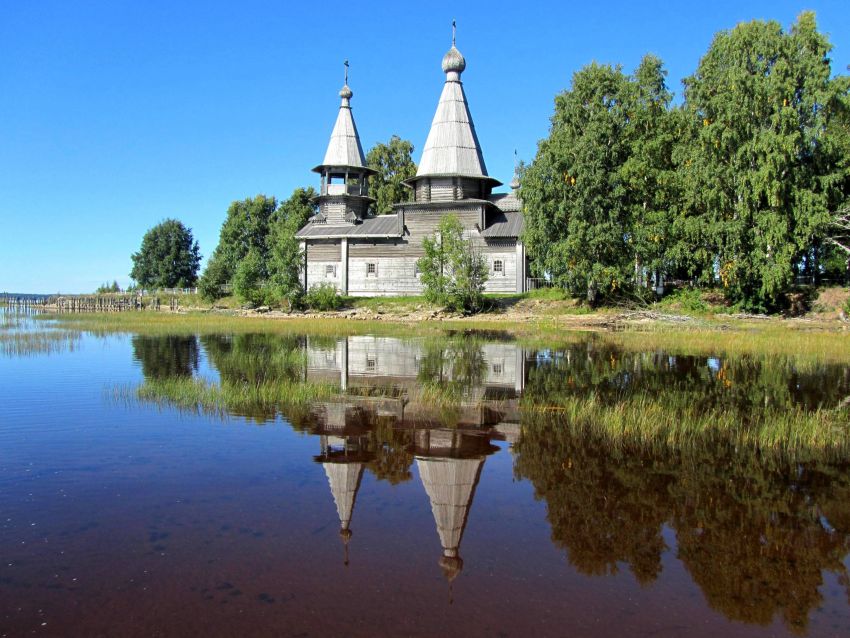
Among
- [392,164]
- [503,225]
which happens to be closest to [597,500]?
[503,225]

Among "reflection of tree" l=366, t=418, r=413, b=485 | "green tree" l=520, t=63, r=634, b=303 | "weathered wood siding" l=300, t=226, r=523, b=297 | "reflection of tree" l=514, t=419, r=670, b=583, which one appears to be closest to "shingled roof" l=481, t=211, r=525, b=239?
"weathered wood siding" l=300, t=226, r=523, b=297

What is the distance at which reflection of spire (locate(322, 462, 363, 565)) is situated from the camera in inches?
264

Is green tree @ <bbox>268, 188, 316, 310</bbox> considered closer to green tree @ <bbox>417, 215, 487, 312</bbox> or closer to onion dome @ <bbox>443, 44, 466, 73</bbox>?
green tree @ <bbox>417, 215, 487, 312</bbox>

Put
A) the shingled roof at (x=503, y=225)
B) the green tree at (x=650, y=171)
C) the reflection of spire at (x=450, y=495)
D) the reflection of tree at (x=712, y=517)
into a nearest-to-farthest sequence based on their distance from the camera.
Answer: the reflection of tree at (x=712, y=517) < the reflection of spire at (x=450, y=495) < the green tree at (x=650, y=171) < the shingled roof at (x=503, y=225)

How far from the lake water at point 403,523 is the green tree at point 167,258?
70599 millimetres

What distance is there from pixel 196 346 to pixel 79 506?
18.1m

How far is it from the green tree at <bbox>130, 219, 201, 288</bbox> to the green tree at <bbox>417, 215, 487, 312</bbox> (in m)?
48.2

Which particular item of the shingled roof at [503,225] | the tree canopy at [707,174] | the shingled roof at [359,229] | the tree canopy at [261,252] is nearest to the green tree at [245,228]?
the tree canopy at [261,252]

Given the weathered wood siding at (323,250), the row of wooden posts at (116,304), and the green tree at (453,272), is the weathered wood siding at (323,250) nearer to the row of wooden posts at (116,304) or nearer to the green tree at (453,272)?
the green tree at (453,272)

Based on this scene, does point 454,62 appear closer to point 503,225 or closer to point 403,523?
point 503,225

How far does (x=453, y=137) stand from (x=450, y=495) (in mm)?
40102

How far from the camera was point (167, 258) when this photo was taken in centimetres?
7919

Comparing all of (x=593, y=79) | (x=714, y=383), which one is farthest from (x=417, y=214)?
(x=714, y=383)

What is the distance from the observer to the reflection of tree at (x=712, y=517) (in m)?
5.45
